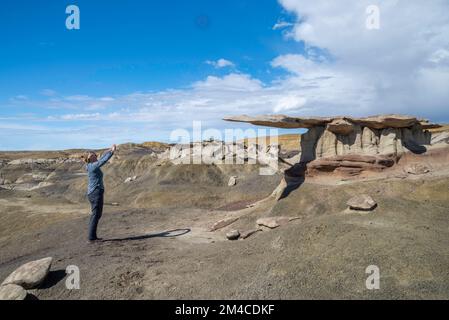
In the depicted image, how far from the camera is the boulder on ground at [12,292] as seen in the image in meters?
6.26

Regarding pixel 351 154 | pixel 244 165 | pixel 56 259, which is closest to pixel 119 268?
pixel 56 259

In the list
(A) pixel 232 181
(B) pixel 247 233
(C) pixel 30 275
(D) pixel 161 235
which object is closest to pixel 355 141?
(B) pixel 247 233

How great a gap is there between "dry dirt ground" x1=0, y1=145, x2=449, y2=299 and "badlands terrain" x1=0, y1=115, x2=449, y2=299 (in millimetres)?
33

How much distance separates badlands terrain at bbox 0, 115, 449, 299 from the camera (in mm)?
6617

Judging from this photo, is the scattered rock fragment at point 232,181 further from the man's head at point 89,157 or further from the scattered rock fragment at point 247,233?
the man's head at point 89,157

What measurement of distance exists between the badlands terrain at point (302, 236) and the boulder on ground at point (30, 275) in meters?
0.22

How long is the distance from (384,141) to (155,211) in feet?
33.6

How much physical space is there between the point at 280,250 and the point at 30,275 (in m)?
5.11

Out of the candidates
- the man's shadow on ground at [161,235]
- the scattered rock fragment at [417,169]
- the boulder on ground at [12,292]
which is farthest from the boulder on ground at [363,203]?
the boulder on ground at [12,292]

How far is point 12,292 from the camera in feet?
20.9

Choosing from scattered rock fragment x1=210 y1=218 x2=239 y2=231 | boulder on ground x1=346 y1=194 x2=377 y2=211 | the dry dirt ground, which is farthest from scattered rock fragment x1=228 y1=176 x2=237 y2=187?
boulder on ground x1=346 y1=194 x2=377 y2=211

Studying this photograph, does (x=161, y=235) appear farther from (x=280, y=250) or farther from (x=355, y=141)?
(x=355, y=141)

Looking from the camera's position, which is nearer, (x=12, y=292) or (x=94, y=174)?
(x=12, y=292)
